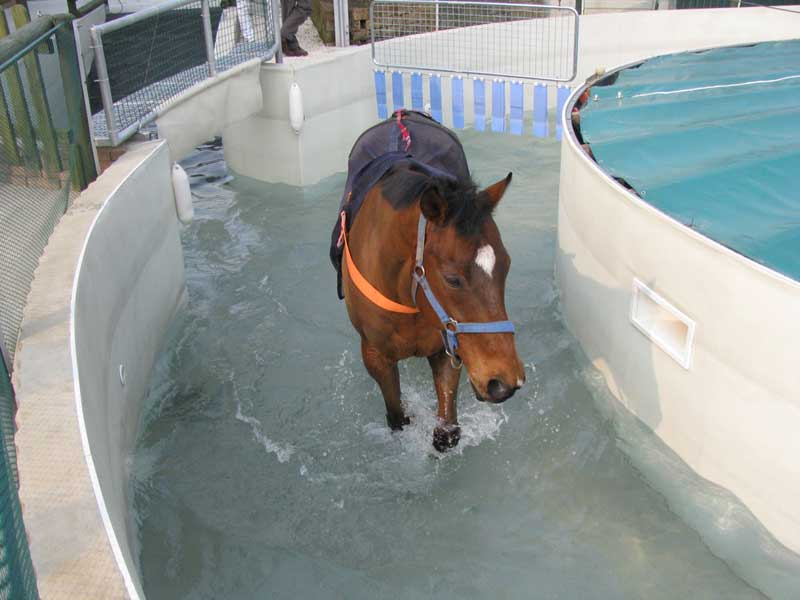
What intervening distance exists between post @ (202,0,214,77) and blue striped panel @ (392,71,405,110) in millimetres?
2604

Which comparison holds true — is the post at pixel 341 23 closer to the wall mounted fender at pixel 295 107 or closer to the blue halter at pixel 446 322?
the wall mounted fender at pixel 295 107

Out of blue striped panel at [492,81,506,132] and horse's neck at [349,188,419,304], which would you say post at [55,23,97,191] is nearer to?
horse's neck at [349,188,419,304]

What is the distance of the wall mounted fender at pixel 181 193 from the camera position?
5.74 m

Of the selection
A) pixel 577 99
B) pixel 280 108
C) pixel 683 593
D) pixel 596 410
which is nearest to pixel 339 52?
pixel 280 108

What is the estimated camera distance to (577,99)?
636 centimetres

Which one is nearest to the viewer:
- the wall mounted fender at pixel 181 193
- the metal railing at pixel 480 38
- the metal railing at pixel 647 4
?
the wall mounted fender at pixel 181 193

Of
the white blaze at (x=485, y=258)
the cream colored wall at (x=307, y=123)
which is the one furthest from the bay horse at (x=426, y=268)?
the cream colored wall at (x=307, y=123)

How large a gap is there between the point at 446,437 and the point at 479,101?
211 inches

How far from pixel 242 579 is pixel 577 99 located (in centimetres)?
457

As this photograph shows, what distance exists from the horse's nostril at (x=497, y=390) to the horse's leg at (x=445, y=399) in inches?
43.3

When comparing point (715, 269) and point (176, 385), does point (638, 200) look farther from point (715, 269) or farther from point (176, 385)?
point (176, 385)

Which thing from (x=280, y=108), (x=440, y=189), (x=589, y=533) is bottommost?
(x=589, y=533)

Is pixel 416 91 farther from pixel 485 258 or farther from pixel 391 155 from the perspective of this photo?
pixel 485 258

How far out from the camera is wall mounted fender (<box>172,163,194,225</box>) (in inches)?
226
